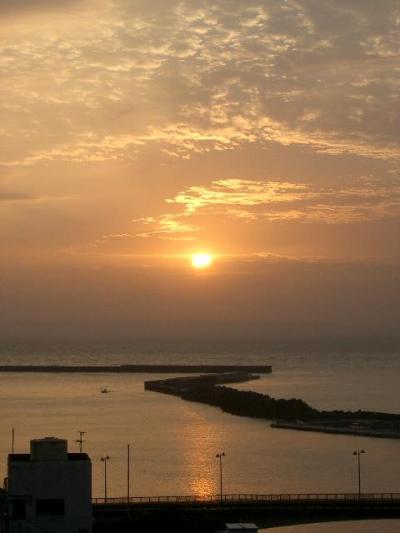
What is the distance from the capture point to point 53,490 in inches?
960

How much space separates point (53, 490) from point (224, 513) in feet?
31.9

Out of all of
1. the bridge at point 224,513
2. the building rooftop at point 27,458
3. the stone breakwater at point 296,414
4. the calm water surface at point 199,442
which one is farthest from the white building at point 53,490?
the stone breakwater at point 296,414

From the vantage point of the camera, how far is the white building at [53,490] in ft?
79.0

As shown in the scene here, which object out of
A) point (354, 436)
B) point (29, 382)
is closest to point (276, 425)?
point (354, 436)

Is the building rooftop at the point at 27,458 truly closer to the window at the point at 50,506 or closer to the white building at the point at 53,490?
the white building at the point at 53,490

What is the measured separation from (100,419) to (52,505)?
60296mm

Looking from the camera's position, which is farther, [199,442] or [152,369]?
[152,369]

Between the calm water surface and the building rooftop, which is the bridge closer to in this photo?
the calm water surface

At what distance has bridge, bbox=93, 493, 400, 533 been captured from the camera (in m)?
31.9

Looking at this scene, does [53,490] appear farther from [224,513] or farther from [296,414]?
[296,414]

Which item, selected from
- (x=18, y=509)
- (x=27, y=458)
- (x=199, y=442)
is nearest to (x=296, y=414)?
(x=199, y=442)

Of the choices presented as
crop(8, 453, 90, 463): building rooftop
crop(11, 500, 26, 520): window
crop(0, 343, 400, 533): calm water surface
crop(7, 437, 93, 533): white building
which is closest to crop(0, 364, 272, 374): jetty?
crop(0, 343, 400, 533): calm water surface

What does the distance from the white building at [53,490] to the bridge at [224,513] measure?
23.3ft

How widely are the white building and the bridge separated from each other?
7.10m
